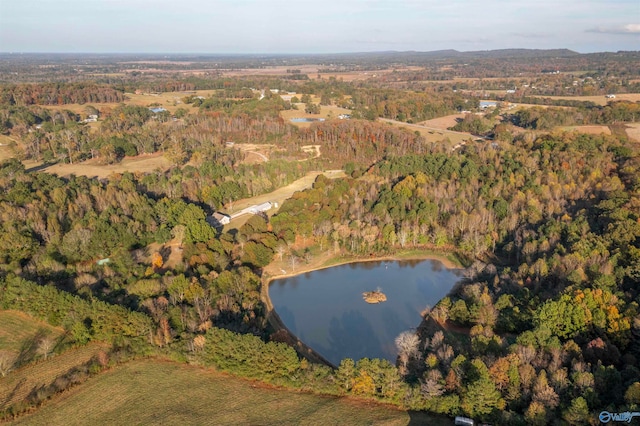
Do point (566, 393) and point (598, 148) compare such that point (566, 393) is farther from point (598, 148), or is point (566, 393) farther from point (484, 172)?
point (598, 148)

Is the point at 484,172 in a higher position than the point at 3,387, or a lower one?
higher

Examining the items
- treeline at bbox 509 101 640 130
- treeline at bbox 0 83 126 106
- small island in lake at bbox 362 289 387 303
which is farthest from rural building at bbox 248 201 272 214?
treeline at bbox 0 83 126 106

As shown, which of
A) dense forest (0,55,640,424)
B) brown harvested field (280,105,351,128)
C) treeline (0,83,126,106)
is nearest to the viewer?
dense forest (0,55,640,424)

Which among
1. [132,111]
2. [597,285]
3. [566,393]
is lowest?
[566,393]

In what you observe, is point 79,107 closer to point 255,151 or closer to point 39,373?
point 255,151

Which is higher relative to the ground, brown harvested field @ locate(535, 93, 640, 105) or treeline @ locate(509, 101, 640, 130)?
brown harvested field @ locate(535, 93, 640, 105)

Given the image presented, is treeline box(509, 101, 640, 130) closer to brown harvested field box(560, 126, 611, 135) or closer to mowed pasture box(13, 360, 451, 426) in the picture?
brown harvested field box(560, 126, 611, 135)

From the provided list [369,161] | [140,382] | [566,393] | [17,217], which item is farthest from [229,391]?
[369,161]
